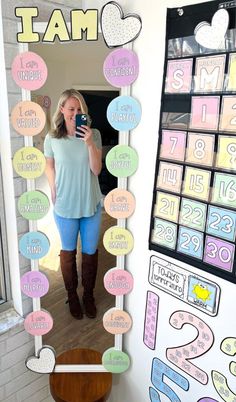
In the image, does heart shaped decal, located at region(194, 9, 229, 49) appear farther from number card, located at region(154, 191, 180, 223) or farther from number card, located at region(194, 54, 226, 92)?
number card, located at region(154, 191, 180, 223)

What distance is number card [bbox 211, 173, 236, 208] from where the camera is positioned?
98cm

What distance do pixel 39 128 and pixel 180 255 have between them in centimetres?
67

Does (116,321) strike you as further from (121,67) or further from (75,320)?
(121,67)

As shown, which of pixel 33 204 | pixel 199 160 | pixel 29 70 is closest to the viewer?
pixel 199 160

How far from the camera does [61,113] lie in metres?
1.17

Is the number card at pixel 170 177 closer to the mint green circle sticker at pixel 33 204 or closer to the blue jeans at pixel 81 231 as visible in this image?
the blue jeans at pixel 81 231

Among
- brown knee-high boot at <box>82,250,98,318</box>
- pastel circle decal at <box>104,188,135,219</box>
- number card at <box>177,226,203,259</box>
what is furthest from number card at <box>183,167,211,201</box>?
brown knee-high boot at <box>82,250,98,318</box>

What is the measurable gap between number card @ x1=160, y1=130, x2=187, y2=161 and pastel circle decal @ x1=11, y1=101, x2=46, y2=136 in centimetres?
43

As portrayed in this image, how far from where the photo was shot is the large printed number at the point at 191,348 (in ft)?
3.75

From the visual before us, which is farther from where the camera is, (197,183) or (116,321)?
(116,321)

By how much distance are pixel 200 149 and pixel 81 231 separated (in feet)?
1.77

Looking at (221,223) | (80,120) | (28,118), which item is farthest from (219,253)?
(28,118)

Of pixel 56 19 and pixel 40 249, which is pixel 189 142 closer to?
pixel 56 19

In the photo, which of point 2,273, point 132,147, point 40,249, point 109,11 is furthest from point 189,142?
point 2,273
